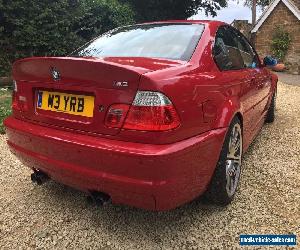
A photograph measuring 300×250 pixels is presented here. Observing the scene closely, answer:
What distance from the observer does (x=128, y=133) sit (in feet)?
7.13

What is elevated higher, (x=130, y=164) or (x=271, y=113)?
(x=130, y=164)

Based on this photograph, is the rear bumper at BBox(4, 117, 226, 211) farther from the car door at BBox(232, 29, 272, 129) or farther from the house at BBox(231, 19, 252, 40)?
the house at BBox(231, 19, 252, 40)

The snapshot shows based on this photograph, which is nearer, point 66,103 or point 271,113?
point 66,103

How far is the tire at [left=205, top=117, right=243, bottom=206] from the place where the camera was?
9.07ft

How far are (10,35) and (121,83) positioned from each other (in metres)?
10.4

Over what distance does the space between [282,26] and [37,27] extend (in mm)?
17325

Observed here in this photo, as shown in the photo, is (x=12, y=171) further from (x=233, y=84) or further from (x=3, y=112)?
(x=3, y=112)

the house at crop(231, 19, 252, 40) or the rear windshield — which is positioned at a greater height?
the rear windshield

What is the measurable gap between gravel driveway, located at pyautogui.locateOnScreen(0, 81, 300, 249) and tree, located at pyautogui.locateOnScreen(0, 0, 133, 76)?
8536 millimetres

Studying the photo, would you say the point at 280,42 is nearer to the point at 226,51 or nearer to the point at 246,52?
the point at 246,52

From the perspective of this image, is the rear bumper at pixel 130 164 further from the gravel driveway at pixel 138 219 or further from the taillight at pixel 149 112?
the gravel driveway at pixel 138 219

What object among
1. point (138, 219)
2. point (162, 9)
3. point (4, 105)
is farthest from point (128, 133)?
point (162, 9)

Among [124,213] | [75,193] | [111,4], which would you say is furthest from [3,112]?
[111,4]

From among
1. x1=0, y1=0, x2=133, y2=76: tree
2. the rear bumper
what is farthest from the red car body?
x1=0, y1=0, x2=133, y2=76: tree
